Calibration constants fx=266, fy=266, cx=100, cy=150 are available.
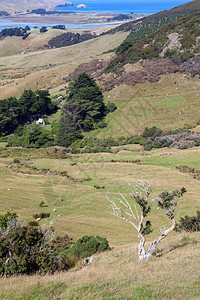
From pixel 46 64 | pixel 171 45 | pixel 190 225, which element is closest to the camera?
pixel 190 225

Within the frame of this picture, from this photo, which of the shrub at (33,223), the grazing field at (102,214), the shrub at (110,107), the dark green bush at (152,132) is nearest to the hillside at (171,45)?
the shrub at (110,107)

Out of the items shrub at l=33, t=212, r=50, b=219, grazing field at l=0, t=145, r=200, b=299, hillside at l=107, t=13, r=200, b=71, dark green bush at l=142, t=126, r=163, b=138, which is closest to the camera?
grazing field at l=0, t=145, r=200, b=299

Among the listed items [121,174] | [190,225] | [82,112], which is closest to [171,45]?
[82,112]

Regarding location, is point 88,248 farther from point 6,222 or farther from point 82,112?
point 82,112

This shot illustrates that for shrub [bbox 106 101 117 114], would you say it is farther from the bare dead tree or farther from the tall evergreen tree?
the bare dead tree

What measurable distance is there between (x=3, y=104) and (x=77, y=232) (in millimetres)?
52121

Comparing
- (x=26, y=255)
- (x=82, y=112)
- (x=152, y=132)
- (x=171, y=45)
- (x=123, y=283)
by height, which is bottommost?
(x=152, y=132)

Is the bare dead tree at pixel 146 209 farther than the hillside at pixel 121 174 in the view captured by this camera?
Yes

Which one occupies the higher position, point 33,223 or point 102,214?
point 33,223

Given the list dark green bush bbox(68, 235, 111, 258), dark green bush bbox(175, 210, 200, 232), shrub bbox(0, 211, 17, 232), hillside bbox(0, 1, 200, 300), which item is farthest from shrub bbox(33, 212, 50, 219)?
dark green bush bbox(175, 210, 200, 232)

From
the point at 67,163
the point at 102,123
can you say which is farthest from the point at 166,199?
the point at 102,123

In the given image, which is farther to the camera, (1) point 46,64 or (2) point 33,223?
(1) point 46,64

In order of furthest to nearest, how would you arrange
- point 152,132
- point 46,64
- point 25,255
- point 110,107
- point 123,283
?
point 46,64, point 110,107, point 152,132, point 25,255, point 123,283

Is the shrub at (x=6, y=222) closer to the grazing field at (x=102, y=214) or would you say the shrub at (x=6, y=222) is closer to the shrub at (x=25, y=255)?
the shrub at (x=25, y=255)
